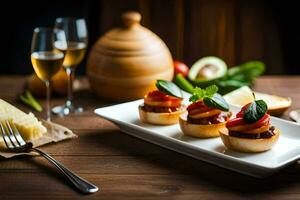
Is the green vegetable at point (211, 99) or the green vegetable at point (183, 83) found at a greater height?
the green vegetable at point (211, 99)

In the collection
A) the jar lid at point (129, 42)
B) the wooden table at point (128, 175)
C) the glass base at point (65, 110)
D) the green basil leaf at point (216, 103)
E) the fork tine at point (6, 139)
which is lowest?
the glass base at point (65, 110)

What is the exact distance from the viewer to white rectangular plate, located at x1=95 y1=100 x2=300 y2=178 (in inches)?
55.1

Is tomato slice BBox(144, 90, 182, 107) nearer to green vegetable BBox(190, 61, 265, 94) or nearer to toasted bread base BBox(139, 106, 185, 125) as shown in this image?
toasted bread base BBox(139, 106, 185, 125)

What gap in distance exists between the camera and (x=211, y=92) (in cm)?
159

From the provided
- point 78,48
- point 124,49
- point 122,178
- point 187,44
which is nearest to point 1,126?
point 122,178

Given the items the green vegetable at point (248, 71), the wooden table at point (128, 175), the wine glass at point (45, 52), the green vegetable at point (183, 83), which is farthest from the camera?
the green vegetable at point (248, 71)

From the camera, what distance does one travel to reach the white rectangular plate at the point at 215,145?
1.40 metres

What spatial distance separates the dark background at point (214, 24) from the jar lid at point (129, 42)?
40.4 inches

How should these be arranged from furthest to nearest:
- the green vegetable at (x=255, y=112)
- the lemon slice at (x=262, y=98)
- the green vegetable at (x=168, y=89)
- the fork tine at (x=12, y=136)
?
the lemon slice at (x=262, y=98) < the green vegetable at (x=168, y=89) < the fork tine at (x=12, y=136) < the green vegetable at (x=255, y=112)

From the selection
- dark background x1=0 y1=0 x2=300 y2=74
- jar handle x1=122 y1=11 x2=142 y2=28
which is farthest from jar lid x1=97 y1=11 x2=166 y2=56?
dark background x1=0 y1=0 x2=300 y2=74

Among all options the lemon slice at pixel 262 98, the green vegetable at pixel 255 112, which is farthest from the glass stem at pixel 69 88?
the green vegetable at pixel 255 112

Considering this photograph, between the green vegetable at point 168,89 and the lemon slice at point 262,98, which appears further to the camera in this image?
the lemon slice at point 262,98

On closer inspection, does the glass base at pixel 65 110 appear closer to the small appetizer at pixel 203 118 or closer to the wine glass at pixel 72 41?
the wine glass at pixel 72 41

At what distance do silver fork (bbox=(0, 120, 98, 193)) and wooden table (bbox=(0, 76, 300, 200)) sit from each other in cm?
2
